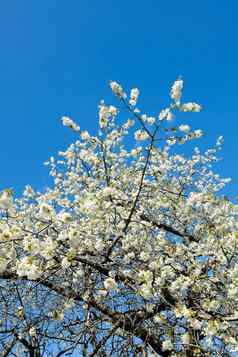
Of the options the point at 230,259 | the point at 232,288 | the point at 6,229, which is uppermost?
the point at 230,259

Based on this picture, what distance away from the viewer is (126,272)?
4598 mm

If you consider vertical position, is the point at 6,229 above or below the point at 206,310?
above

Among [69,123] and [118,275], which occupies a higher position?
[69,123]

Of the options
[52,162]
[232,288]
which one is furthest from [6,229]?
[52,162]

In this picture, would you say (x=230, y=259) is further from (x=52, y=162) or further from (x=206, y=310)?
(x=52, y=162)

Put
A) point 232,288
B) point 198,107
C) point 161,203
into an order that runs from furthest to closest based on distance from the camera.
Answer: point 161,203
point 232,288
point 198,107

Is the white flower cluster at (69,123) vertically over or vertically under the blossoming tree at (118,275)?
over

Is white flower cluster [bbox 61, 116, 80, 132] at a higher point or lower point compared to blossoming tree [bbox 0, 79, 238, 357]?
higher

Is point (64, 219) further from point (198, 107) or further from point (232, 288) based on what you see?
point (232, 288)

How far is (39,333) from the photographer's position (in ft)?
16.6

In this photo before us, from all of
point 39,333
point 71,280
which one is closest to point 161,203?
point 71,280

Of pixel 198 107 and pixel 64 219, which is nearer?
pixel 64 219

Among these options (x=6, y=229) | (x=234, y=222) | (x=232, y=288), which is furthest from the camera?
(x=234, y=222)

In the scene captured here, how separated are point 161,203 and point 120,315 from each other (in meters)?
3.17
